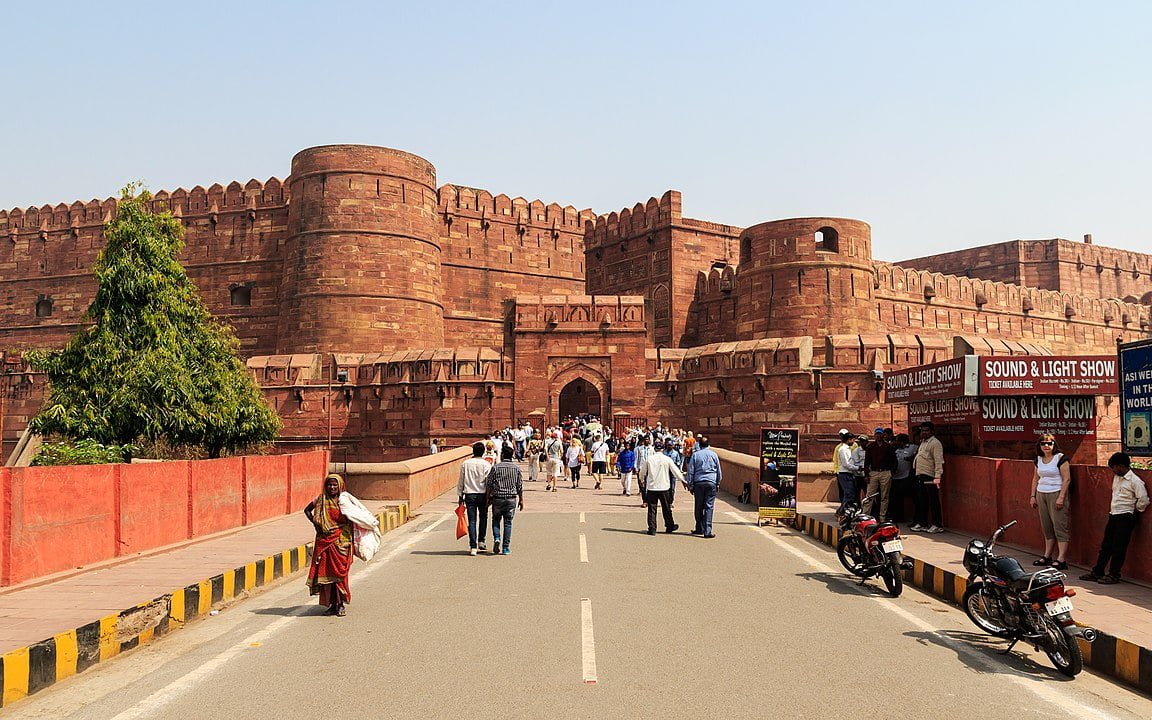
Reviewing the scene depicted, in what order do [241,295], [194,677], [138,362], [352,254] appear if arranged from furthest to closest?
[241,295]
[352,254]
[138,362]
[194,677]

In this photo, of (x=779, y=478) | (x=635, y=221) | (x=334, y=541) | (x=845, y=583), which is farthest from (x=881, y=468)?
(x=635, y=221)

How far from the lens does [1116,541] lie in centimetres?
752

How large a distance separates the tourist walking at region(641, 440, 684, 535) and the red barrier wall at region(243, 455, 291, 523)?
5.39 m

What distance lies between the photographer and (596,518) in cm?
1388

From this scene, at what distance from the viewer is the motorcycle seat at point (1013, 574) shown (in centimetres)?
574

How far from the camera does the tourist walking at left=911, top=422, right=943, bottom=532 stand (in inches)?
437

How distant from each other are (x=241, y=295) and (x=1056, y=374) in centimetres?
3690

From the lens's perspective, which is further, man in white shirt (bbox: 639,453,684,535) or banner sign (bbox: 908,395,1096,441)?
man in white shirt (bbox: 639,453,684,535)

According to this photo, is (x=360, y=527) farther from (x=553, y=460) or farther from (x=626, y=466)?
(x=553, y=460)

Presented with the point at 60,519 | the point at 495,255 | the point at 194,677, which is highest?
the point at 495,255

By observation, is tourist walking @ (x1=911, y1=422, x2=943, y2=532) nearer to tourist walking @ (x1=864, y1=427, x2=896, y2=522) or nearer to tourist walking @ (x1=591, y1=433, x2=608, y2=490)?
tourist walking @ (x1=864, y1=427, x2=896, y2=522)

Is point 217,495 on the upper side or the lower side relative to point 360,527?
lower

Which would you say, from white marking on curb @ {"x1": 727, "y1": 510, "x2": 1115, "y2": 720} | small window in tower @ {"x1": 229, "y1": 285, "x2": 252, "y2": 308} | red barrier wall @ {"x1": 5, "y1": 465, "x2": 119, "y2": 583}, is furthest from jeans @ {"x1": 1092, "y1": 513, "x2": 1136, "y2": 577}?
small window in tower @ {"x1": 229, "y1": 285, "x2": 252, "y2": 308}

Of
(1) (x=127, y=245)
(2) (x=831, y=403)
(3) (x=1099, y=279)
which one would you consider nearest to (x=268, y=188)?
(1) (x=127, y=245)
